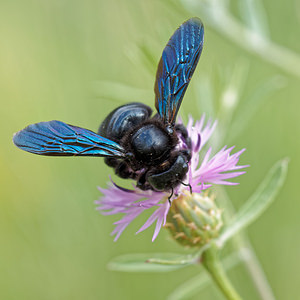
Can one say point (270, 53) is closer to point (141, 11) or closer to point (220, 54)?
point (220, 54)

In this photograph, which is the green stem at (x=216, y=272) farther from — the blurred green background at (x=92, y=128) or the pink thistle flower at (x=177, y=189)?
the blurred green background at (x=92, y=128)

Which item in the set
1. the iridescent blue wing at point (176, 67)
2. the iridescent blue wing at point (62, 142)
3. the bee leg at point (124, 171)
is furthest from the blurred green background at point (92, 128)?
the iridescent blue wing at point (62, 142)

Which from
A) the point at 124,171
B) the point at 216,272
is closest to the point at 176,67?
the point at 124,171

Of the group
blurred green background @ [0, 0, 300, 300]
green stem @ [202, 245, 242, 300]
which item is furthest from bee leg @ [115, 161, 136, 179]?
blurred green background @ [0, 0, 300, 300]

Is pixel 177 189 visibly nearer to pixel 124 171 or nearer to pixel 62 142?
pixel 124 171

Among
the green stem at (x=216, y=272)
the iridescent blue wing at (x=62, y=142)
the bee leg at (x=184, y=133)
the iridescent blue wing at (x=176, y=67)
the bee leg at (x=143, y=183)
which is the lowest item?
the green stem at (x=216, y=272)
